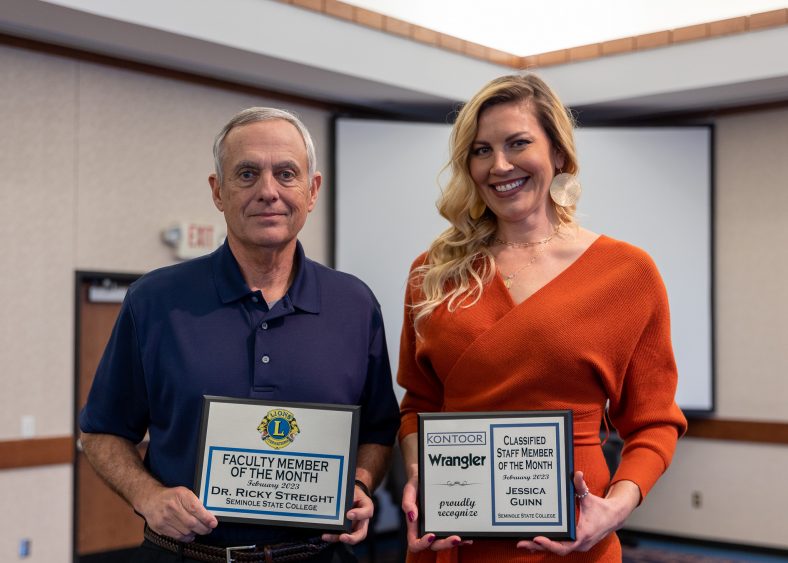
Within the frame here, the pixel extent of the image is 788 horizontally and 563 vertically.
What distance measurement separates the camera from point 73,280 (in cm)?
573

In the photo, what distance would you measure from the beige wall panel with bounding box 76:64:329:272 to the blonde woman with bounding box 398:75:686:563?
4.06 m

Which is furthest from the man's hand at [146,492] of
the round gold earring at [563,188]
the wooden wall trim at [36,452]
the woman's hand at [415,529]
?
the wooden wall trim at [36,452]

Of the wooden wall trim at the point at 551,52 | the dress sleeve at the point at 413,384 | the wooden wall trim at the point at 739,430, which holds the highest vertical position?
the wooden wall trim at the point at 551,52

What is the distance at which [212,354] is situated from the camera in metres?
2.01

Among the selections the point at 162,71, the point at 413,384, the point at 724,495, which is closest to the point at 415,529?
the point at 413,384

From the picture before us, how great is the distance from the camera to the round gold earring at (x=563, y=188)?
2184mm

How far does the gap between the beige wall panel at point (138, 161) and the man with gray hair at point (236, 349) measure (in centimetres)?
393

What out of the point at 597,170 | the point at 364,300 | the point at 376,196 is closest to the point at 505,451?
the point at 364,300

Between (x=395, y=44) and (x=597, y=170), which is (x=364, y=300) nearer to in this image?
(x=395, y=44)

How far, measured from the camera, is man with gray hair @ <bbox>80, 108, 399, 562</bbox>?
1.98 meters

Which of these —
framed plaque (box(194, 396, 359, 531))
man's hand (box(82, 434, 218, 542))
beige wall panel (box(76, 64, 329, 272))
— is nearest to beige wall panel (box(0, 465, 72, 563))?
beige wall panel (box(76, 64, 329, 272))

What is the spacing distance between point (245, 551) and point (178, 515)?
159mm

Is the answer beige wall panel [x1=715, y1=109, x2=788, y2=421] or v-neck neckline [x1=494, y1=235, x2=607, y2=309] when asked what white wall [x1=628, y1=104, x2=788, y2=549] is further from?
v-neck neckline [x1=494, y1=235, x2=607, y2=309]

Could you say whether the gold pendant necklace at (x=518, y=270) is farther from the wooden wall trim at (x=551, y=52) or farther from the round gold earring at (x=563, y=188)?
the wooden wall trim at (x=551, y=52)
